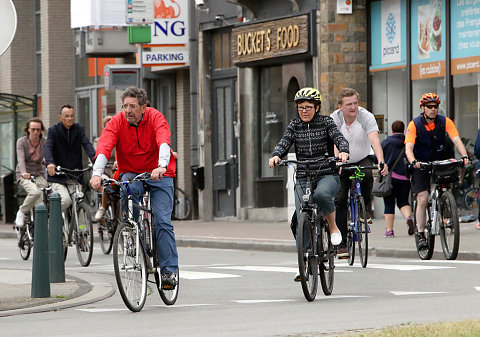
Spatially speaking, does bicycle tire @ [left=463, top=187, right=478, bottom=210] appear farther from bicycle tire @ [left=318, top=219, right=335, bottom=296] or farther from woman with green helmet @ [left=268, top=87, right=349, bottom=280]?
bicycle tire @ [left=318, top=219, right=335, bottom=296]

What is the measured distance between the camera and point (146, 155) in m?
10.8

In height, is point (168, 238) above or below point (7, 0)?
below

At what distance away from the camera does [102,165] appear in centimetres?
1060

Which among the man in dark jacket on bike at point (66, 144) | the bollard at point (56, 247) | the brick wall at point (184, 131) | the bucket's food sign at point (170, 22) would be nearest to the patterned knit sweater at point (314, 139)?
the bollard at point (56, 247)

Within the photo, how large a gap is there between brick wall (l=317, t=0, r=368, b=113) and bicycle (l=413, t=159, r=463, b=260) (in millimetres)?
9193

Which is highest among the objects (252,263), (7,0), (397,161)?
(7,0)

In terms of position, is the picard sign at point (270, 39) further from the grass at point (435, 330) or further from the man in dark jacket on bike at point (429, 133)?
the grass at point (435, 330)

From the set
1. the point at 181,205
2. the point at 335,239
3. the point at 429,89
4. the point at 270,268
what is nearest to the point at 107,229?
the point at 270,268

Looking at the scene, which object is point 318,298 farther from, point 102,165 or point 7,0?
point 7,0

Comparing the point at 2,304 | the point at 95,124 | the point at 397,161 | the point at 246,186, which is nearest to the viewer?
the point at 2,304

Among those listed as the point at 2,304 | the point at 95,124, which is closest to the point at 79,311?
the point at 2,304

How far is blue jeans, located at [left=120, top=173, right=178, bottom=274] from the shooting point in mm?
10602

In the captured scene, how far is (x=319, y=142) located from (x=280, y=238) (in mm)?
7990

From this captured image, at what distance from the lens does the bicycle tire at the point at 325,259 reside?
36.0 ft
